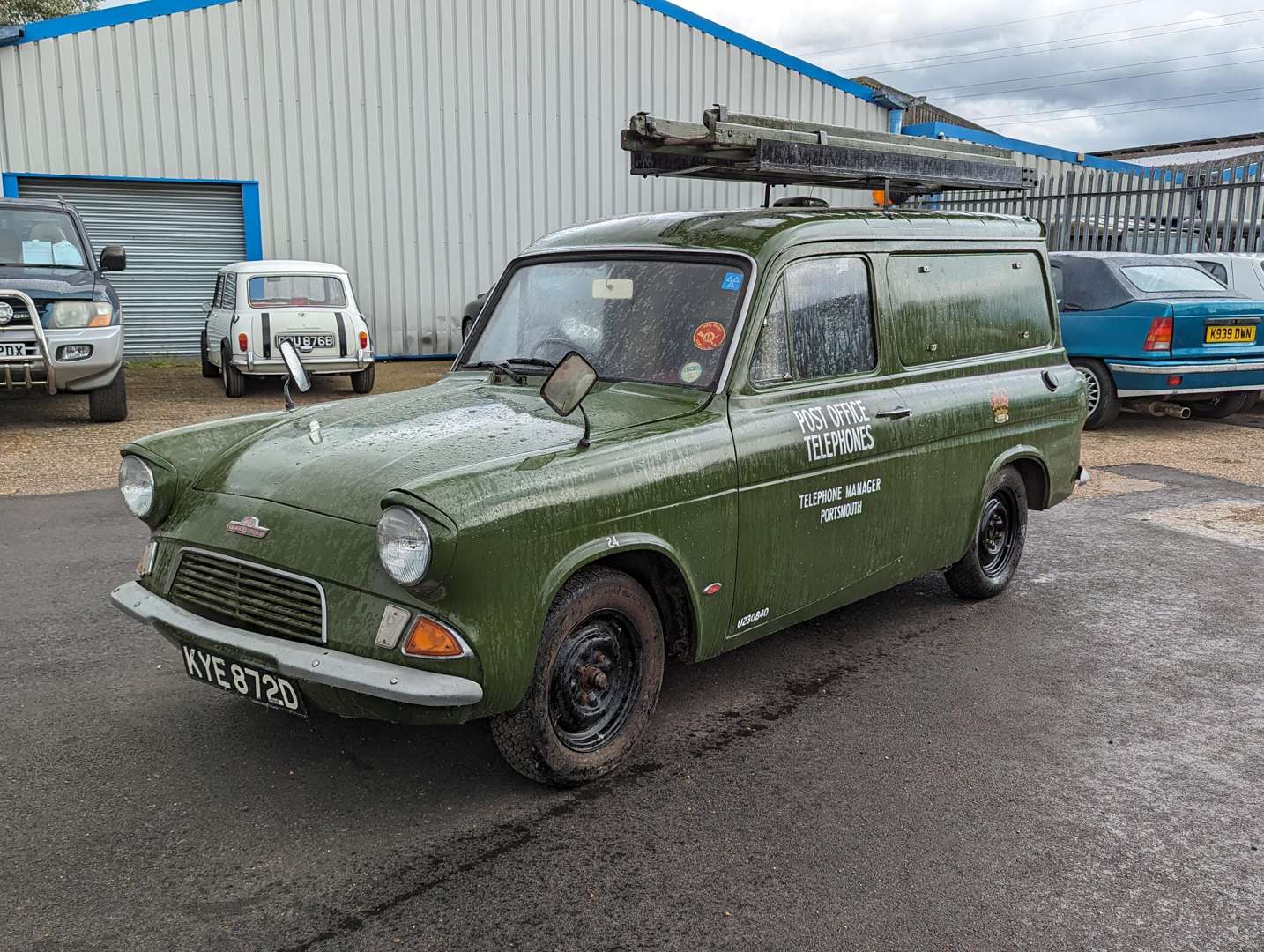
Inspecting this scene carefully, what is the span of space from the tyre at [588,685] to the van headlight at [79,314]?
8432mm

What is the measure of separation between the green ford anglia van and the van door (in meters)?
0.01

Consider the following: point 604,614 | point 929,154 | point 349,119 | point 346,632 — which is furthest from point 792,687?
point 349,119

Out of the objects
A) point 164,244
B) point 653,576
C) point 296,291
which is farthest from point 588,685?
point 164,244

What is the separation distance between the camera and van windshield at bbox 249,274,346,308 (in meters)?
13.1

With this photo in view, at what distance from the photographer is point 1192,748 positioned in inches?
157

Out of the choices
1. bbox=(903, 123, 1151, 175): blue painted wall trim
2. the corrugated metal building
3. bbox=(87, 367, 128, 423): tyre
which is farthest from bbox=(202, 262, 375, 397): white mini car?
bbox=(903, 123, 1151, 175): blue painted wall trim

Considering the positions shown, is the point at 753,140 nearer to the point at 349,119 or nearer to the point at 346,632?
the point at 346,632

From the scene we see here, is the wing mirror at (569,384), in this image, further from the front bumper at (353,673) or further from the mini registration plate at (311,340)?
the mini registration plate at (311,340)

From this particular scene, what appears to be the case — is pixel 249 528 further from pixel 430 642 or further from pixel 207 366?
pixel 207 366

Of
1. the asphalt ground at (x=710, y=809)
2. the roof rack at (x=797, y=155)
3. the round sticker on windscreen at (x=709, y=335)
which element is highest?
the roof rack at (x=797, y=155)

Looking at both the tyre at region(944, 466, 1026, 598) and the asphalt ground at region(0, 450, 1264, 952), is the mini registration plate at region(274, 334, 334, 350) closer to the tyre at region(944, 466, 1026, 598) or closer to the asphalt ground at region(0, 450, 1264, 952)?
the asphalt ground at region(0, 450, 1264, 952)

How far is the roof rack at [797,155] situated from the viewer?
4.76 m

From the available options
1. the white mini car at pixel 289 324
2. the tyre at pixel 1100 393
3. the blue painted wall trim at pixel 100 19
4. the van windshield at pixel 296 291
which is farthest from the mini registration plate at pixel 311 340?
the tyre at pixel 1100 393

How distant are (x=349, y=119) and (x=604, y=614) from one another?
49.1 ft
